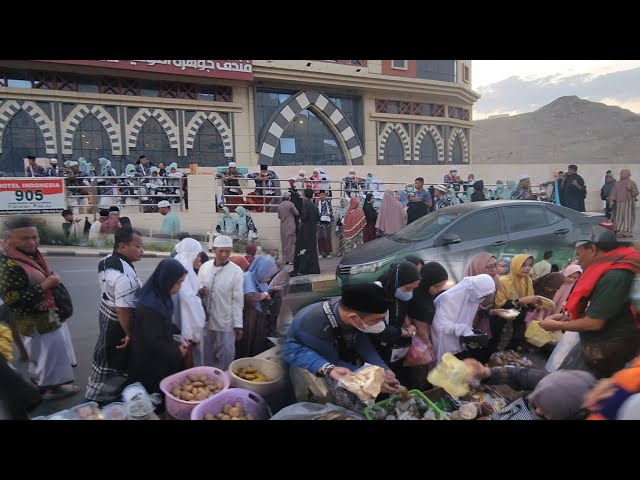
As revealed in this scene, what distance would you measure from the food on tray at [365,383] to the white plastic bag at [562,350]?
1.11 meters

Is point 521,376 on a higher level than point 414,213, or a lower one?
lower

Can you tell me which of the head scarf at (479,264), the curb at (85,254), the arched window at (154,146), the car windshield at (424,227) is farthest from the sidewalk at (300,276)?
the arched window at (154,146)

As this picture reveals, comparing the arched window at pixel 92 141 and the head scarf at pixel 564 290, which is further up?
the arched window at pixel 92 141

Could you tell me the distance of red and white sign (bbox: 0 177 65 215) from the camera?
202 centimetres

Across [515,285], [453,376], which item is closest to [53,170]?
[453,376]

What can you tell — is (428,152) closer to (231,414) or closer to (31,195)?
(231,414)

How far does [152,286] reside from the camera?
207cm

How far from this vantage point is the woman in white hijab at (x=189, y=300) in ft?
A: 7.10

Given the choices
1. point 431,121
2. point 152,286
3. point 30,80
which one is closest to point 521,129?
point 431,121

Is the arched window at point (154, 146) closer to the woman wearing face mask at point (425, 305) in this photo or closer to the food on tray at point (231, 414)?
the food on tray at point (231, 414)

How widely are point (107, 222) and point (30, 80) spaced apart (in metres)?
1.05

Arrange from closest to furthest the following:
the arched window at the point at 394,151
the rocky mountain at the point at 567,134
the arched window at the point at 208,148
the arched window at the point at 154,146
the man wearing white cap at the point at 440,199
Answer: the rocky mountain at the point at 567,134
the man wearing white cap at the point at 440,199
the arched window at the point at 154,146
the arched window at the point at 394,151
the arched window at the point at 208,148

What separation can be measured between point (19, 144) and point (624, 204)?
151 inches
